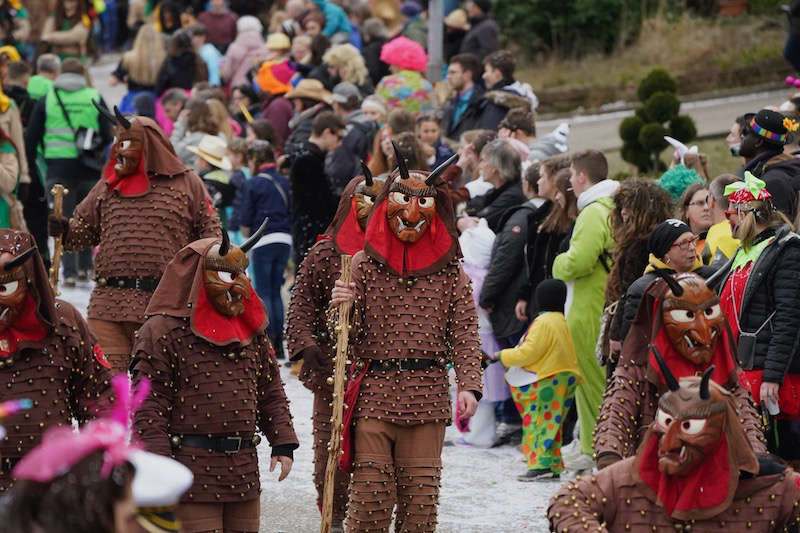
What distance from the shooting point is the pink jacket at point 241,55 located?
18344mm

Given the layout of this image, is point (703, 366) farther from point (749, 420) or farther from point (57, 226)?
point (57, 226)

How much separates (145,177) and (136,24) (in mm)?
14869

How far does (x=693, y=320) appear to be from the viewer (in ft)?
20.6

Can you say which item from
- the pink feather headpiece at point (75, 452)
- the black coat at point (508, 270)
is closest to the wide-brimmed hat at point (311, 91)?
the black coat at point (508, 270)

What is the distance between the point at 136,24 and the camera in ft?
77.4

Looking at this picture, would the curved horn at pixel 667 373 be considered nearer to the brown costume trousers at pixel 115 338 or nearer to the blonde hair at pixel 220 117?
the brown costume trousers at pixel 115 338

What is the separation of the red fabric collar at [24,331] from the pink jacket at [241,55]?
1204cm

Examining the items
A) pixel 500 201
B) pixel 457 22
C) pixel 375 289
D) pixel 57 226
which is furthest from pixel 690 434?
pixel 457 22

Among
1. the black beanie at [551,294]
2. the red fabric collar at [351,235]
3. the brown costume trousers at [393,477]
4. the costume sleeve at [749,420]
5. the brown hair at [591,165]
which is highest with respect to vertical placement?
the costume sleeve at [749,420]

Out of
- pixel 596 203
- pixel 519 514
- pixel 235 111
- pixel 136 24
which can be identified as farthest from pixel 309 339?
pixel 136 24

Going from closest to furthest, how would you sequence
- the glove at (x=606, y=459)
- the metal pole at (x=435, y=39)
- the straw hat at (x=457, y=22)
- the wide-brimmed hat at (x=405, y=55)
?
1. the glove at (x=606, y=459)
2. the wide-brimmed hat at (x=405, y=55)
3. the metal pole at (x=435, y=39)
4. the straw hat at (x=457, y=22)

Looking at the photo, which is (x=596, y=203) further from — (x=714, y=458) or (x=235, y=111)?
(x=235, y=111)

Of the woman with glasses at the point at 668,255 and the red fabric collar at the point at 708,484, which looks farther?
the woman with glasses at the point at 668,255

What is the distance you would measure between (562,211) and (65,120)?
19.1 feet
